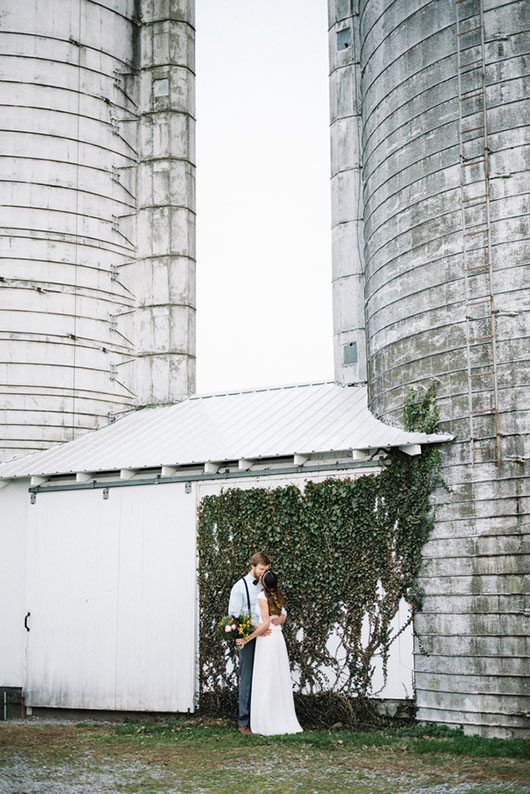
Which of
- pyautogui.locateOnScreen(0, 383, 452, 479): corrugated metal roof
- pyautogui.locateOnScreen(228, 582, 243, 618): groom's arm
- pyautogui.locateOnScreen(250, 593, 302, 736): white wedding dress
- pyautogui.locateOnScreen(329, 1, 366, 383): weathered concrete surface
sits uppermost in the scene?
pyautogui.locateOnScreen(329, 1, 366, 383): weathered concrete surface

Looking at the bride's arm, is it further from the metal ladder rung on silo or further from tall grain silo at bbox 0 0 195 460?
tall grain silo at bbox 0 0 195 460

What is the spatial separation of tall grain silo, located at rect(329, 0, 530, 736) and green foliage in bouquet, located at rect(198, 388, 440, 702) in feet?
1.14

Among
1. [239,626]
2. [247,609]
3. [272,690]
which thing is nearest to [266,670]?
[272,690]

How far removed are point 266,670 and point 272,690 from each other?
0.78 feet

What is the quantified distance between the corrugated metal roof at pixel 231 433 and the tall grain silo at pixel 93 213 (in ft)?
3.32

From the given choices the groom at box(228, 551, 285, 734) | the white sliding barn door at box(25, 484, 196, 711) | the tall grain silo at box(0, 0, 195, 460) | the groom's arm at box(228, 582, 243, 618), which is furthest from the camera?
the tall grain silo at box(0, 0, 195, 460)

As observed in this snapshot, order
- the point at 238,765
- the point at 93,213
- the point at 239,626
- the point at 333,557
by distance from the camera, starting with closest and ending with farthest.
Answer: the point at 238,765
the point at 239,626
the point at 333,557
the point at 93,213

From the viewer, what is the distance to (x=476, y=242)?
12.0 meters

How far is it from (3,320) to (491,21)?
10.3 meters

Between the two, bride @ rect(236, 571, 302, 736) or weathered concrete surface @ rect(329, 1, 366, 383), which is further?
weathered concrete surface @ rect(329, 1, 366, 383)

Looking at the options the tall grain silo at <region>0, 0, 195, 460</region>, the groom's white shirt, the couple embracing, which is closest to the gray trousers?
the couple embracing

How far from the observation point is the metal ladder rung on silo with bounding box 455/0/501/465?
11711mm

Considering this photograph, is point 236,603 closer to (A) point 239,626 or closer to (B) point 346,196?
Result: (A) point 239,626

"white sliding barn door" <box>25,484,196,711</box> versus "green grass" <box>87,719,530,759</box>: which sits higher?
"white sliding barn door" <box>25,484,196,711</box>
